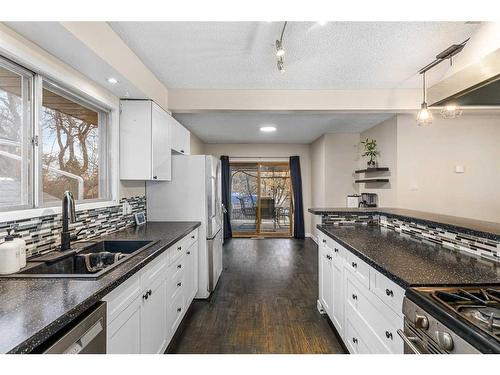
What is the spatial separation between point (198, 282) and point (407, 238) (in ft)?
7.10

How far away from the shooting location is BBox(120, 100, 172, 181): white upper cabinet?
270 cm

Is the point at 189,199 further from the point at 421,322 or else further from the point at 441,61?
the point at 441,61

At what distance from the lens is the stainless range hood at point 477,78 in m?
1.29

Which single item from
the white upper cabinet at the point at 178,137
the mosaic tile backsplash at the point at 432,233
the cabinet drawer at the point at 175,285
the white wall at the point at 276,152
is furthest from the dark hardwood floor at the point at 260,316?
the white wall at the point at 276,152

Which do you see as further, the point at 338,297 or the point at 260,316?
the point at 260,316

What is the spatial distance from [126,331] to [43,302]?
1.66 ft

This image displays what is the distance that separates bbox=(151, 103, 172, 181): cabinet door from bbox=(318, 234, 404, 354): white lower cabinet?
1785mm

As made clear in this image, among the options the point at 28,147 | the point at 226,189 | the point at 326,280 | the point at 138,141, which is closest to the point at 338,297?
the point at 326,280

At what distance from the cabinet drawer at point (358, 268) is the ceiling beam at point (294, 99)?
6.92ft

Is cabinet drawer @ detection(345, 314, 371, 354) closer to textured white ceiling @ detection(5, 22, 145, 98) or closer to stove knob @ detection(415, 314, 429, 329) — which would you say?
stove knob @ detection(415, 314, 429, 329)

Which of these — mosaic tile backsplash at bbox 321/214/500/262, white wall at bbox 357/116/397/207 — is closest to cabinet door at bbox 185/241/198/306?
mosaic tile backsplash at bbox 321/214/500/262

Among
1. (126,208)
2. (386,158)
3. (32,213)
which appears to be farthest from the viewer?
(386,158)

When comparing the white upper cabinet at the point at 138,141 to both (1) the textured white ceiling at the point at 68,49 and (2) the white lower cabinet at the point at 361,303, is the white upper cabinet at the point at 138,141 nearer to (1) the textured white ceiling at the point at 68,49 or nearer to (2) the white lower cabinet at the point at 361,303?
(1) the textured white ceiling at the point at 68,49

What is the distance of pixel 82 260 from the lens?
179cm
